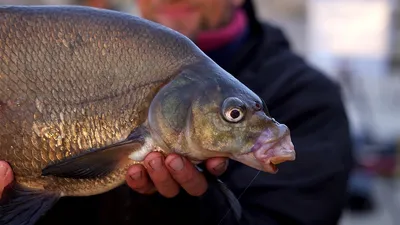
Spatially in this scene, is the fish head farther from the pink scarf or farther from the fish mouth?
the pink scarf

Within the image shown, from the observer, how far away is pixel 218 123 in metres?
1.64

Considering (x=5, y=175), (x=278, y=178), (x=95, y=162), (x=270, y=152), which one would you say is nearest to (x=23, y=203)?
(x=5, y=175)

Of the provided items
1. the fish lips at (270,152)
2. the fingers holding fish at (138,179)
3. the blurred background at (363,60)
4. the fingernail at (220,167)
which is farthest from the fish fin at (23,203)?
the blurred background at (363,60)

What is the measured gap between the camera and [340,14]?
6969mm

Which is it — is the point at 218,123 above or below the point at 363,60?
above

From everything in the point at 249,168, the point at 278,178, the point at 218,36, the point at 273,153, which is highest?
the point at 273,153

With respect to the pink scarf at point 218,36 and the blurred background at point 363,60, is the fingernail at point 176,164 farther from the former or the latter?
the blurred background at point 363,60

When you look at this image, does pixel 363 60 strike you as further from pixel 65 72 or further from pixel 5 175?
pixel 5 175

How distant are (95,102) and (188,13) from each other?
125 centimetres

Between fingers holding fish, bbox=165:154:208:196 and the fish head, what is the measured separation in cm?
3

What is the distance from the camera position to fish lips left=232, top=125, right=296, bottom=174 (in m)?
1.59

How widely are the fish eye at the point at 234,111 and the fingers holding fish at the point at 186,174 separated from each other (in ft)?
0.59

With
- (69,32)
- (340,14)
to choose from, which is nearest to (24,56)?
(69,32)

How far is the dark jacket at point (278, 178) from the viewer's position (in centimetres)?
225
